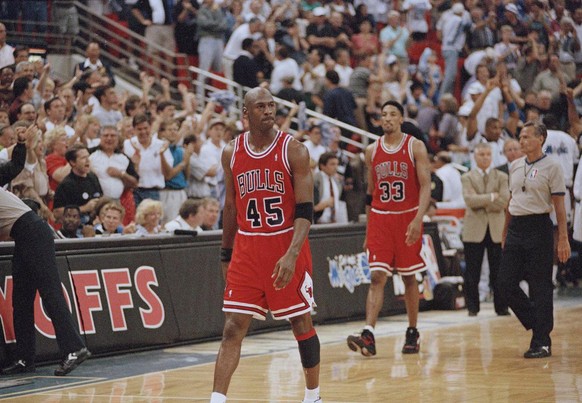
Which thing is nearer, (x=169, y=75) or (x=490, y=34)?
(x=169, y=75)

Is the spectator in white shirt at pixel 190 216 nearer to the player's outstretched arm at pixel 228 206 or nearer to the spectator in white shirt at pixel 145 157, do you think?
the spectator in white shirt at pixel 145 157

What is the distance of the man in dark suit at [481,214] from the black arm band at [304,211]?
313 inches

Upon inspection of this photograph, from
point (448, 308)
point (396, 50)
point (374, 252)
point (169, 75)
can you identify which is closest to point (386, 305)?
point (448, 308)

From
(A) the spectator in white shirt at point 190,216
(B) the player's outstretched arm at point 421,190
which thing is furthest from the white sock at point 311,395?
(A) the spectator in white shirt at point 190,216

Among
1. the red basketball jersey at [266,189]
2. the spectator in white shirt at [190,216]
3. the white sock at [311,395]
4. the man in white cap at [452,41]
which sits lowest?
the white sock at [311,395]

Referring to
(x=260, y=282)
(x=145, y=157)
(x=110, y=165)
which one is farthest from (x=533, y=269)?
(x=145, y=157)

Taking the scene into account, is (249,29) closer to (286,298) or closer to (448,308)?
(448,308)

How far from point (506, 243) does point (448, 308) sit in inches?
192

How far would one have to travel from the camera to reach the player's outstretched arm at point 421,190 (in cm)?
1120

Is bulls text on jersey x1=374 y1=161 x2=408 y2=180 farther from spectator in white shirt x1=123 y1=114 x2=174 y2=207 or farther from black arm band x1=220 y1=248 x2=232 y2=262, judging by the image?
spectator in white shirt x1=123 y1=114 x2=174 y2=207

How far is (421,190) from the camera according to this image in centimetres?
1153

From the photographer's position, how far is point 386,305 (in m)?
15.4

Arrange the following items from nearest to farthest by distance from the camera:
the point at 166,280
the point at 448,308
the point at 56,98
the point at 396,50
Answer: the point at 166,280
the point at 56,98
the point at 448,308
the point at 396,50

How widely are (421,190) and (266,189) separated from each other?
13.1 feet
